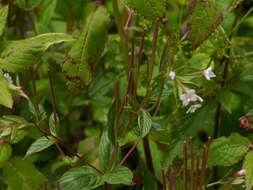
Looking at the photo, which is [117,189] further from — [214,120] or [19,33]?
[19,33]

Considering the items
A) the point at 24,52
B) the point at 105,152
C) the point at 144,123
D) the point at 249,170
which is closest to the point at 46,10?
the point at 24,52

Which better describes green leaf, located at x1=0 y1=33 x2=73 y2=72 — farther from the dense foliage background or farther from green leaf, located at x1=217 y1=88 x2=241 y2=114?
green leaf, located at x1=217 y1=88 x2=241 y2=114

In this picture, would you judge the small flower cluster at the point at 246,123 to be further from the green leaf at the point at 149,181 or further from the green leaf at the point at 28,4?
the green leaf at the point at 28,4

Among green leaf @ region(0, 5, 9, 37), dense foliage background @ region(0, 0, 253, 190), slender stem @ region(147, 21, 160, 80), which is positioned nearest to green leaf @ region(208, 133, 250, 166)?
dense foliage background @ region(0, 0, 253, 190)

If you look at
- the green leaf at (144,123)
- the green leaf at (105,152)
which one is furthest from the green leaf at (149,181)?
the green leaf at (144,123)

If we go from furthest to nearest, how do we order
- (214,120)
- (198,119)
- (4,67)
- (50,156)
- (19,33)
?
(19,33) < (50,156) < (214,120) < (198,119) < (4,67)

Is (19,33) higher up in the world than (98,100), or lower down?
higher up

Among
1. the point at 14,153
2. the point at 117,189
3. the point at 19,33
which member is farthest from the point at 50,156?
the point at 19,33
